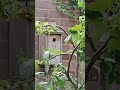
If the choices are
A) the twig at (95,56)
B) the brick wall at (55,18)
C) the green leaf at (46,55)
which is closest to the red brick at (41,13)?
the brick wall at (55,18)

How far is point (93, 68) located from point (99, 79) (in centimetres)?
4

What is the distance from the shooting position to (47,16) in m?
1.15

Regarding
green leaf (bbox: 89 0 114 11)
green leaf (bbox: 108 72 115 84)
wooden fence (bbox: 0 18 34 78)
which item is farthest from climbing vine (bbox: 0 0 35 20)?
green leaf (bbox: 108 72 115 84)

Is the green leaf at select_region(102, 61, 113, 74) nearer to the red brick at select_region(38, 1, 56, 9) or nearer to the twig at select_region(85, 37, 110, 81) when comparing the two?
the twig at select_region(85, 37, 110, 81)

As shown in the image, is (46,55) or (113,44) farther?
(46,55)

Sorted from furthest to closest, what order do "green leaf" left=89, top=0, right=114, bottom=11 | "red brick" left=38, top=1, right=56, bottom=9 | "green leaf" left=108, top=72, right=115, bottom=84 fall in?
"red brick" left=38, top=1, right=56, bottom=9 → "green leaf" left=108, top=72, right=115, bottom=84 → "green leaf" left=89, top=0, right=114, bottom=11

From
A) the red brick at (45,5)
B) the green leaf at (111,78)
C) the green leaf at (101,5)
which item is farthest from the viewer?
the red brick at (45,5)

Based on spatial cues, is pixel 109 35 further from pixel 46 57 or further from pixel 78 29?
pixel 46 57

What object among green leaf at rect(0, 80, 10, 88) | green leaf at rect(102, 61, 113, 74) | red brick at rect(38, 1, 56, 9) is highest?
red brick at rect(38, 1, 56, 9)

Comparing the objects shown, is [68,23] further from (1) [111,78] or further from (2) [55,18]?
(1) [111,78]

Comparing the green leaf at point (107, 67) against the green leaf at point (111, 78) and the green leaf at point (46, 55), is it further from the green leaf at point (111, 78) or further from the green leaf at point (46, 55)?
the green leaf at point (46, 55)

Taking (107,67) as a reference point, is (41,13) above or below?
above

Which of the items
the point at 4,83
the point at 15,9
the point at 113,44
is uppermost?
the point at 15,9

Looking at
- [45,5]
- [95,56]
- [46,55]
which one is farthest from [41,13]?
[95,56]
